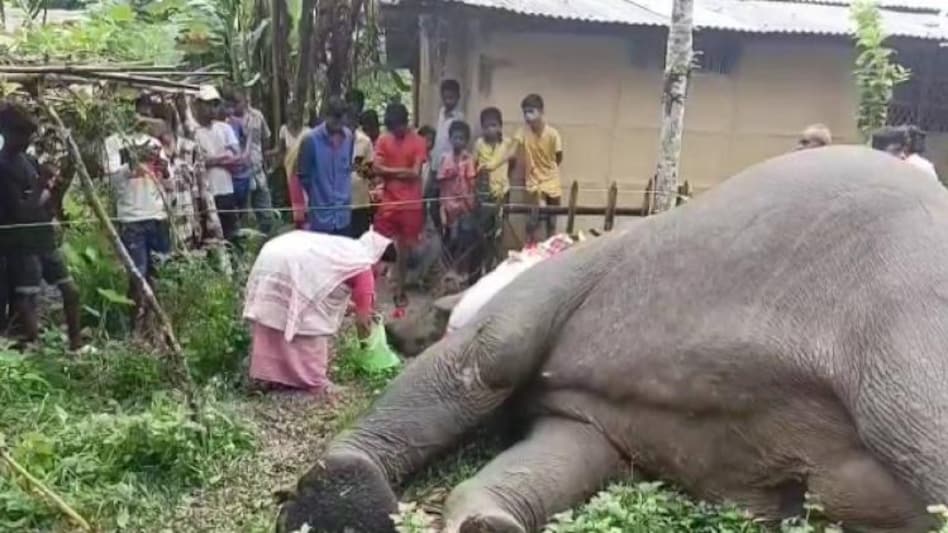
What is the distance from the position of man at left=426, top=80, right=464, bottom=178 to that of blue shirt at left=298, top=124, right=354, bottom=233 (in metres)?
1.04

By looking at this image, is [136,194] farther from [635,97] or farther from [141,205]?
[635,97]

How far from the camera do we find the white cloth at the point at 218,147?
1039 centimetres

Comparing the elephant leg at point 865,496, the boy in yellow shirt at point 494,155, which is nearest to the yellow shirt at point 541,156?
the boy in yellow shirt at point 494,155

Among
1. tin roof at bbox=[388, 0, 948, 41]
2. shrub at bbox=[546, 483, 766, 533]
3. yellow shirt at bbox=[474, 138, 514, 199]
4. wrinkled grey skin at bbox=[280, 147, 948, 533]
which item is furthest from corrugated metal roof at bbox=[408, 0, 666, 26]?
shrub at bbox=[546, 483, 766, 533]

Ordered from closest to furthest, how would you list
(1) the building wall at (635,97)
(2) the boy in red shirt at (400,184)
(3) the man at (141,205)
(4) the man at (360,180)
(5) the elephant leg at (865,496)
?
(5) the elephant leg at (865,496)
(3) the man at (141,205)
(2) the boy in red shirt at (400,184)
(4) the man at (360,180)
(1) the building wall at (635,97)

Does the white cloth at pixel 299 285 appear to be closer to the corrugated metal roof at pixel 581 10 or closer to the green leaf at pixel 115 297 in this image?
the green leaf at pixel 115 297

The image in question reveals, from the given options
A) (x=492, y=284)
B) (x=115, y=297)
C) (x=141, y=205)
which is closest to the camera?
(x=492, y=284)

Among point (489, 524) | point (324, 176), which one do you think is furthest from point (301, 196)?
point (489, 524)

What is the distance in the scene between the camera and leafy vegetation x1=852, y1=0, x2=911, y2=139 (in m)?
11.2

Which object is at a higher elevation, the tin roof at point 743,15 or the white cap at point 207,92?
the tin roof at point 743,15

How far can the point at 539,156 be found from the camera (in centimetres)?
1083

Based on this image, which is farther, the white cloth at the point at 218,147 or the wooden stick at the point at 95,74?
the white cloth at the point at 218,147

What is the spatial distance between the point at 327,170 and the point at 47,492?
5123mm

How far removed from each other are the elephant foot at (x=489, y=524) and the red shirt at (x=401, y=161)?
5784mm
